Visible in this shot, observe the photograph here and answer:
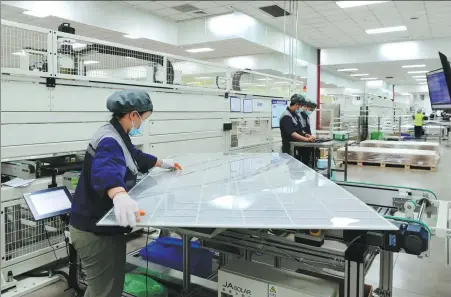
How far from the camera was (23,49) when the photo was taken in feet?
8.48

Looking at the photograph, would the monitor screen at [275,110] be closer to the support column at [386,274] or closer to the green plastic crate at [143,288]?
the green plastic crate at [143,288]

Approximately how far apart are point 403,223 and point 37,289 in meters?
2.65

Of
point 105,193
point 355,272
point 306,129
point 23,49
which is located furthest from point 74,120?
point 306,129

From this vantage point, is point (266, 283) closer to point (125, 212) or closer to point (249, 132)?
point (125, 212)

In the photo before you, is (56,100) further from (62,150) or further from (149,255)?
(149,255)

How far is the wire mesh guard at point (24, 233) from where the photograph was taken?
8.79ft

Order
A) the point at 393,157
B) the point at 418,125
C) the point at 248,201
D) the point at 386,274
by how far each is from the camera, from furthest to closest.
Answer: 1. the point at 418,125
2. the point at 393,157
3. the point at 386,274
4. the point at 248,201

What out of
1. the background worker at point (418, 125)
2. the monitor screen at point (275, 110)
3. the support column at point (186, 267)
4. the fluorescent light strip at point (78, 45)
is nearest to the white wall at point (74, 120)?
the fluorescent light strip at point (78, 45)

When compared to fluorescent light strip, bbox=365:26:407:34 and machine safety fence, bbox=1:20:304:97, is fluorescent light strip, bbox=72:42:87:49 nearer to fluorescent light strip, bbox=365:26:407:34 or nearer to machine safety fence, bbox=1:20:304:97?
machine safety fence, bbox=1:20:304:97

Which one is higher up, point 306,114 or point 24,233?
point 306,114

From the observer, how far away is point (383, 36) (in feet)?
32.6

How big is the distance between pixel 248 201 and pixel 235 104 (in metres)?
3.53

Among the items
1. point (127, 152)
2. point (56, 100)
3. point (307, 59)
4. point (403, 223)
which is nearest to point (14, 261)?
point (56, 100)

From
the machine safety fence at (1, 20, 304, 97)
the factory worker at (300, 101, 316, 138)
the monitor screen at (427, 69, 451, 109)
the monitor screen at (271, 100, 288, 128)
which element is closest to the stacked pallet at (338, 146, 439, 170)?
the monitor screen at (271, 100, 288, 128)
